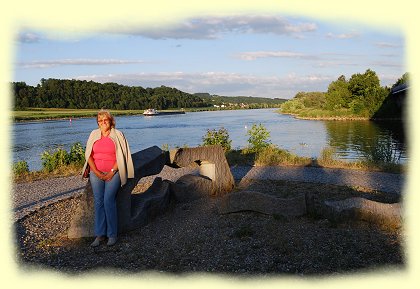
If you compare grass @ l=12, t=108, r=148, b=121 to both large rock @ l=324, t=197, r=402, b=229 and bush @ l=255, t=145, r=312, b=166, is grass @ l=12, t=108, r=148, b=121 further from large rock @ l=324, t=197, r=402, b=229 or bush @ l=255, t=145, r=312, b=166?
large rock @ l=324, t=197, r=402, b=229

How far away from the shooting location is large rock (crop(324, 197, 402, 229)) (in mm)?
6531

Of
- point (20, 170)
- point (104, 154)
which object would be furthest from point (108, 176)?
point (20, 170)

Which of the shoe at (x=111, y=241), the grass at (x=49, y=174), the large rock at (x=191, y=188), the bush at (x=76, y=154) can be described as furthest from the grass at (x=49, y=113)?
the shoe at (x=111, y=241)

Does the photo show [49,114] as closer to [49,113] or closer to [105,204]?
[49,113]

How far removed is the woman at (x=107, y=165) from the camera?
20.0 feet

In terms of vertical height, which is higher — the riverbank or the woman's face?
the woman's face

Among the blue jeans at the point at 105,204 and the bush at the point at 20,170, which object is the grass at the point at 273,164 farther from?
the blue jeans at the point at 105,204

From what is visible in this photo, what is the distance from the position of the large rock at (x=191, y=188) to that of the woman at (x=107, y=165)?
2157 mm

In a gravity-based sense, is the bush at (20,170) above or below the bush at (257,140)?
below

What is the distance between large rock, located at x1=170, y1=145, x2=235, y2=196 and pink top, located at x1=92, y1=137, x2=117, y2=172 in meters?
2.21

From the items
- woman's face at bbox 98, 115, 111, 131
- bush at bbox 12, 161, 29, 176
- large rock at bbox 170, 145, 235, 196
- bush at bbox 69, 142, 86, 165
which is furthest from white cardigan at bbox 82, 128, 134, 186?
bush at bbox 69, 142, 86, 165

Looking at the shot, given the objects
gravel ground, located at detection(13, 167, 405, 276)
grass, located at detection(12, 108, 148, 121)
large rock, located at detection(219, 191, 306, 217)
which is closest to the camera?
gravel ground, located at detection(13, 167, 405, 276)

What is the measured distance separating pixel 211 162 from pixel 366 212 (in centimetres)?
324

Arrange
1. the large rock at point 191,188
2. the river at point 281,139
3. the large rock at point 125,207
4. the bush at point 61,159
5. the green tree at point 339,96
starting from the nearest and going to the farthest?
1. the large rock at point 125,207
2. the large rock at point 191,188
3. the bush at point 61,159
4. the river at point 281,139
5. the green tree at point 339,96
